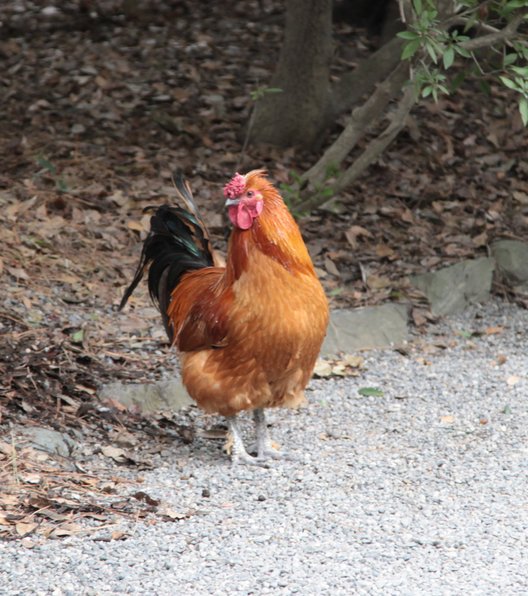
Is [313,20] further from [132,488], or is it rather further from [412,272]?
[132,488]

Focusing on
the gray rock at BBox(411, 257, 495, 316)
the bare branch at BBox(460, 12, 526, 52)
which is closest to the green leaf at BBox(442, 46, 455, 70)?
the bare branch at BBox(460, 12, 526, 52)

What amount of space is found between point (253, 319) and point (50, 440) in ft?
4.33

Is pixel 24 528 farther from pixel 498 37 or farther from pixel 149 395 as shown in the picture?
pixel 498 37

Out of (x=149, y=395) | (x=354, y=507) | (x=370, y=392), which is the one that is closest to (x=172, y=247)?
(x=149, y=395)

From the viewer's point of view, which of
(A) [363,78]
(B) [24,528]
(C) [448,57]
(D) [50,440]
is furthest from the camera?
(A) [363,78]

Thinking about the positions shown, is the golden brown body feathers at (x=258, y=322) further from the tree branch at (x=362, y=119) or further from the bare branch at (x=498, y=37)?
the tree branch at (x=362, y=119)

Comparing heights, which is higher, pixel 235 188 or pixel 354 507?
pixel 235 188

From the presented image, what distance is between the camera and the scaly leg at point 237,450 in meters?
5.60

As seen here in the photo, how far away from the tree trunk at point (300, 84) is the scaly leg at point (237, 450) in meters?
4.69

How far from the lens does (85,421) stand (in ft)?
19.4

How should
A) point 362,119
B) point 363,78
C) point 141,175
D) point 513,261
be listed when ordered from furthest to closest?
point 363,78
point 141,175
point 513,261
point 362,119

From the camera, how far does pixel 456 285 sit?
8.05 m

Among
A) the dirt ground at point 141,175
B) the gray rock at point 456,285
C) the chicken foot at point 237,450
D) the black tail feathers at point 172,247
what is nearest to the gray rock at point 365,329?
the dirt ground at point 141,175

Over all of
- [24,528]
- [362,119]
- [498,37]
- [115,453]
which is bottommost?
[115,453]
